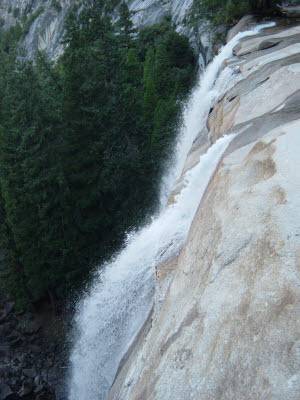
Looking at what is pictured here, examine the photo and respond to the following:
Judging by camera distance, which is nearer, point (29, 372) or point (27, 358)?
point (29, 372)

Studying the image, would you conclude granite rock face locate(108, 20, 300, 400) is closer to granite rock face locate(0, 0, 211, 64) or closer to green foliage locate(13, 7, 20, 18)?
granite rock face locate(0, 0, 211, 64)

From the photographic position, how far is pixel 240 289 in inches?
133

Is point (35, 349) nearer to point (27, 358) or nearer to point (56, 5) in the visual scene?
point (27, 358)

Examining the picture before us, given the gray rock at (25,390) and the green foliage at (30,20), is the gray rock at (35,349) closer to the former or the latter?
the gray rock at (25,390)

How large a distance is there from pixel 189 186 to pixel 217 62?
10265 millimetres

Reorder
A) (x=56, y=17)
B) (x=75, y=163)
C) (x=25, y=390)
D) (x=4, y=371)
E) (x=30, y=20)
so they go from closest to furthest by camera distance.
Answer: (x=25, y=390), (x=4, y=371), (x=75, y=163), (x=56, y=17), (x=30, y=20)

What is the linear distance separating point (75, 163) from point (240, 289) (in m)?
→ 15.4

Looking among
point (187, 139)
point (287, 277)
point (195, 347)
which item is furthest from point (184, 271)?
point (187, 139)

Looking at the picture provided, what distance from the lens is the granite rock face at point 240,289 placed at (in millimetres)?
2748

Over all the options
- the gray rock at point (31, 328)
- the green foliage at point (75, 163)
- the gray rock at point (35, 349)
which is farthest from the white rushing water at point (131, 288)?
the gray rock at point (31, 328)

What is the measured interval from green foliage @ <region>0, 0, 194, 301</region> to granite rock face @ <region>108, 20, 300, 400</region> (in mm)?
12020

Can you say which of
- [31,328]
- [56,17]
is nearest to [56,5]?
[56,17]

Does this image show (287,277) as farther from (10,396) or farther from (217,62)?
(10,396)

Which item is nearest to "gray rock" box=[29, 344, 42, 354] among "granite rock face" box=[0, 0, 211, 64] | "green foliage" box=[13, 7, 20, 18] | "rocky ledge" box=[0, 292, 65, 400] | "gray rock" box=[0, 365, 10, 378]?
"rocky ledge" box=[0, 292, 65, 400]
